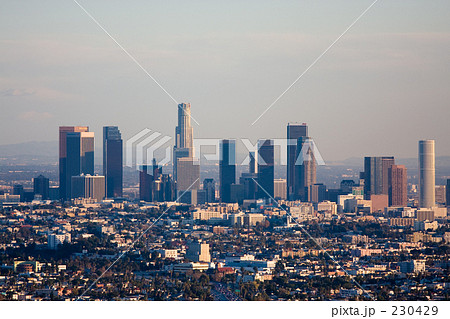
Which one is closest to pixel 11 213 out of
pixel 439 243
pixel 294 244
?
pixel 294 244

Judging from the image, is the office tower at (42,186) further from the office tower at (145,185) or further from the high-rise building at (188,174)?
the high-rise building at (188,174)

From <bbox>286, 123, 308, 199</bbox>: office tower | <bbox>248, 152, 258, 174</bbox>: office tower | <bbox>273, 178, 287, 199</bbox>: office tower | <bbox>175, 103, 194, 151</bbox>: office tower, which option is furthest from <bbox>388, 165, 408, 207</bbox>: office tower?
<bbox>175, 103, 194, 151</bbox>: office tower

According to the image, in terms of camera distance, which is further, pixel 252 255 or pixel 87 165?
pixel 87 165

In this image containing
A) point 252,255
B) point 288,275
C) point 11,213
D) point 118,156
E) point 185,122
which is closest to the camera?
point 288,275

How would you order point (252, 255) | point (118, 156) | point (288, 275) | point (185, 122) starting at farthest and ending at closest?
point (118, 156) → point (185, 122) → point (252, 255) → point (288, 275)

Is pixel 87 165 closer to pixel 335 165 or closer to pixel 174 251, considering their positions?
pixel 335 165
